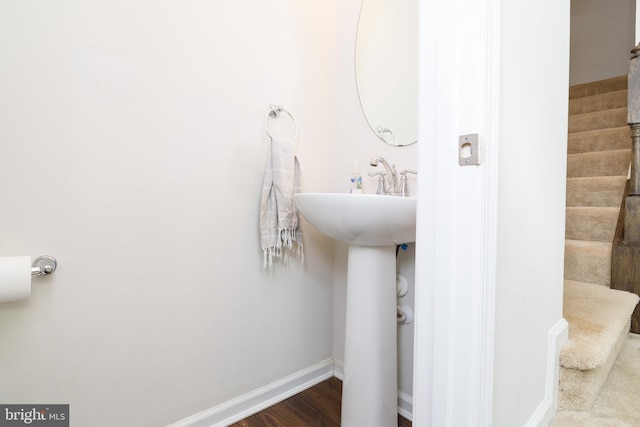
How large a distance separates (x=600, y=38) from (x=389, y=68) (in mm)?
3614

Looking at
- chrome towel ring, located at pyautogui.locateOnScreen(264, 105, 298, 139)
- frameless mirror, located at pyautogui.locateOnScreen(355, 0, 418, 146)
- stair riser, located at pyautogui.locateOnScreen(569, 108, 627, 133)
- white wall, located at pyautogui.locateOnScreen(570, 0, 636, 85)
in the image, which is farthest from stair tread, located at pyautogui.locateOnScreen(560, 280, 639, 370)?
white wall, located at pyautogui.locateOnScreen(570, 0, 636, 85)

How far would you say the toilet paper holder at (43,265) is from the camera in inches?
35.4

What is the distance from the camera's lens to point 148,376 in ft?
3.65

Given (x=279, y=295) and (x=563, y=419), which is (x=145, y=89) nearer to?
(x=279, y=295)

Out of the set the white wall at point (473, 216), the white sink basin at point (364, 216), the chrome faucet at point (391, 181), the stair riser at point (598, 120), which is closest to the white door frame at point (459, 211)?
the white wall at point (473, 216)

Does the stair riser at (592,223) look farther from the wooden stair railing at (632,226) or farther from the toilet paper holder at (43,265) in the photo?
the toilet paper holder at (43,265)

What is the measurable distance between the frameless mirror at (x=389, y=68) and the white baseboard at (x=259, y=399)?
3.95 feet

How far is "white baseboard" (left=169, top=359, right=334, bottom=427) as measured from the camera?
4.06ft

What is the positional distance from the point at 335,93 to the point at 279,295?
1.08 m

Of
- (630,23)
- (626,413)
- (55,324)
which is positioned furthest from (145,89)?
(630,23)

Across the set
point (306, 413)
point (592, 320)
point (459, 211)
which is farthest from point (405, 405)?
point (459, 211)

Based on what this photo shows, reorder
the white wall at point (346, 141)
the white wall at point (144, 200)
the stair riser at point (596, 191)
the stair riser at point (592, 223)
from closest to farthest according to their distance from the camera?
the white wall at point (144, 200)
the white wall at point (346, 141)
the stair riser at point (592, 223)
the stair riser at point (596, 191)

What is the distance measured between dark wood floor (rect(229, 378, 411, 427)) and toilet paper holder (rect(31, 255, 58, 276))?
0.91 m

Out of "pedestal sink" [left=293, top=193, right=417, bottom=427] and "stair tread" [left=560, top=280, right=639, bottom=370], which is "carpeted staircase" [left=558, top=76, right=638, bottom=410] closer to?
"stair tread" [left=560, top=280, right=639, bottom=370]
